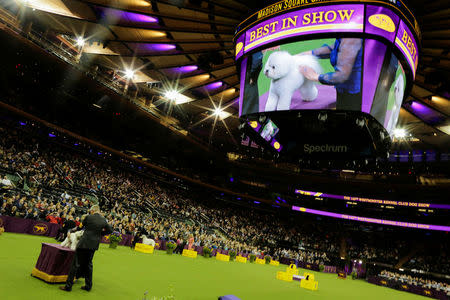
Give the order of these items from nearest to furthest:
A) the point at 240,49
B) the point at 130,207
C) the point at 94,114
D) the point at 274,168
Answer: the point at 240,49 < the point at 130,207 < the point at 94,114 < the point at 274,168

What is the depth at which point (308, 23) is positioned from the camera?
1057 centimetres

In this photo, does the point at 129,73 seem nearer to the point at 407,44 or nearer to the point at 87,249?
the point at 407,44

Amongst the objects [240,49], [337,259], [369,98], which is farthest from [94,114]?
[337,259]

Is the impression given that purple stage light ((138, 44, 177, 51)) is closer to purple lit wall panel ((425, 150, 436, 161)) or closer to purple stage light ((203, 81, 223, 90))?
purple stage light ((203, 81, 223, 90))

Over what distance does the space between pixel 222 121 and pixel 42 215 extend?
19293 mm

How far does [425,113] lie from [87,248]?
66.6 feet

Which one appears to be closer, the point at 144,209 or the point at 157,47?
the point at 157,47

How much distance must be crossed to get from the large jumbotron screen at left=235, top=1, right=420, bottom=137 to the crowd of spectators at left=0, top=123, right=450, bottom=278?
476 inches

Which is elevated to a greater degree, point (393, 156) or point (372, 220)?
point (393, 156)

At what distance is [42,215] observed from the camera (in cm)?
1675

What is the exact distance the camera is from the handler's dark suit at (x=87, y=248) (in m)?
6.25

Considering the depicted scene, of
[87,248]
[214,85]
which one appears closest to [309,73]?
[87,248]

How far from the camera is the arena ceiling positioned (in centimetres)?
1265

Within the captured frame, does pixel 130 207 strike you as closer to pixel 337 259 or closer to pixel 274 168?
pixel 274 168
